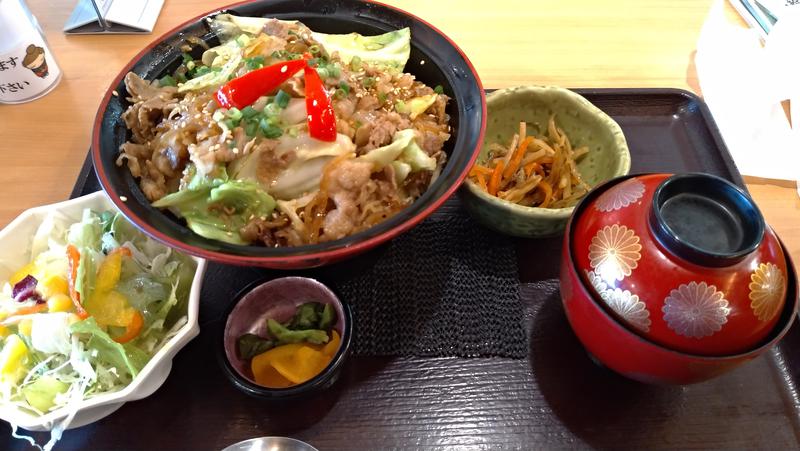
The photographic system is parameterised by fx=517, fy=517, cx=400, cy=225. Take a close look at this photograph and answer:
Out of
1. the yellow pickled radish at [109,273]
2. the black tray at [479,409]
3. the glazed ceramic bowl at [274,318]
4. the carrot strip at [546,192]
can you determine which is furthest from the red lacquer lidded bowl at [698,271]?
the yellow pickled radish at [109,273]

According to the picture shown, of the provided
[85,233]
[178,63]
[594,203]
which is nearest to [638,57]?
[594,203]

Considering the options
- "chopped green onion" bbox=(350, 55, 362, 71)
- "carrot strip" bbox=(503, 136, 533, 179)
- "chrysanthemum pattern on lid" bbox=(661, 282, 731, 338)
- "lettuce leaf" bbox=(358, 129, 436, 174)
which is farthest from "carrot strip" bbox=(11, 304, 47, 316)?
"chrysanthemum pattern on lid" bbox=(661, 282, 731, 338)

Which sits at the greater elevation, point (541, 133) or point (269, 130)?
point (269, 130)

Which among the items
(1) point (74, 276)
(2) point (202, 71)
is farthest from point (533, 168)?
(1) point (74, 276)

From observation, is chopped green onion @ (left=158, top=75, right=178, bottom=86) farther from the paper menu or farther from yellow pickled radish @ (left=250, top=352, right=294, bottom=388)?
the paper menu

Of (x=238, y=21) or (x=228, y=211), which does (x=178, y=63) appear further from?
(x=228, y=211)

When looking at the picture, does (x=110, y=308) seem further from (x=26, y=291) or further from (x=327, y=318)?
(x=327, y=318)
